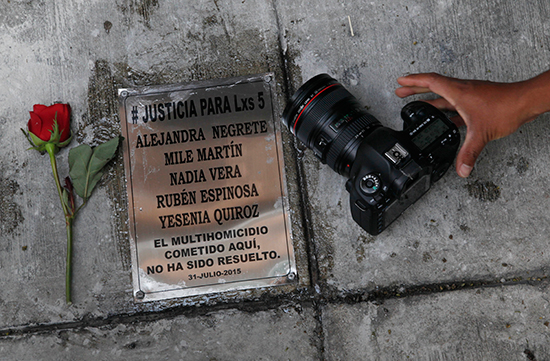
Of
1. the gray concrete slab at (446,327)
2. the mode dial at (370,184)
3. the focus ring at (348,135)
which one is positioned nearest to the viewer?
the mode dial at (370,184)

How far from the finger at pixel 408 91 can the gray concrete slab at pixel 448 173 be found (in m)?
0.05

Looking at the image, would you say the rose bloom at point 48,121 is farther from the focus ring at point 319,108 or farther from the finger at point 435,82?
the finger at point 435,82

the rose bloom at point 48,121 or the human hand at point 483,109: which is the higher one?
the rose bloom at point 48,121

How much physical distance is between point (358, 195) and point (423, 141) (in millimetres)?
240

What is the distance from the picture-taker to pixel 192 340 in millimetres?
1283

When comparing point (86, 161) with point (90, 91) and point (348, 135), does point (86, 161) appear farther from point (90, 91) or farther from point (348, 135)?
point (348, 135)

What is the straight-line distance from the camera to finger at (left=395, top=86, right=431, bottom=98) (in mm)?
1269

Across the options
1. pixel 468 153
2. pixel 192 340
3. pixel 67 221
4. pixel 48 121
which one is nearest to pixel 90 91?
pixel 48 121

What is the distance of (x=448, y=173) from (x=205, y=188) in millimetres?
861

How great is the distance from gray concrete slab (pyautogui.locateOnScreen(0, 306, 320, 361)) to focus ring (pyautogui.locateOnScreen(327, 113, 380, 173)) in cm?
55

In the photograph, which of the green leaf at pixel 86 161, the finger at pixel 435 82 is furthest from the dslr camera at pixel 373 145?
the green leaf at pixel 86 161

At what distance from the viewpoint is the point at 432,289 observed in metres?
1.28

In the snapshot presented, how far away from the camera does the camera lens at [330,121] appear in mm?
1126

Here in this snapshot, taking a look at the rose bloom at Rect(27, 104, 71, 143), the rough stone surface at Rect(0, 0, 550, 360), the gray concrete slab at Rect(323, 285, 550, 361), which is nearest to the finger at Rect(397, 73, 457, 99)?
the rough stone surface at Rect(0, 0, 550, 360)
